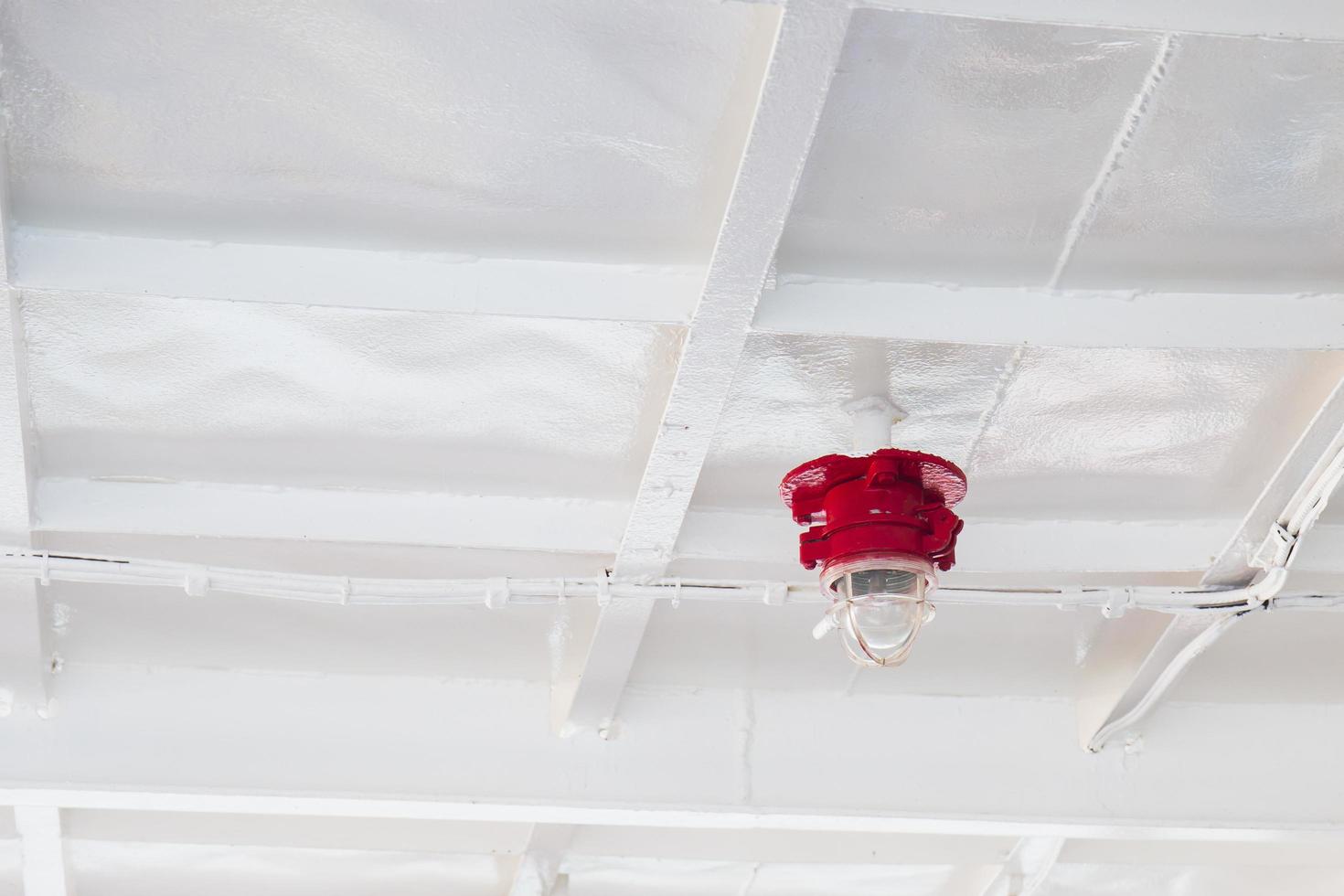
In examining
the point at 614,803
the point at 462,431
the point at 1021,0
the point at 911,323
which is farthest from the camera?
the point at 614,803

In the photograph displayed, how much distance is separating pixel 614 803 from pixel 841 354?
4.69ft

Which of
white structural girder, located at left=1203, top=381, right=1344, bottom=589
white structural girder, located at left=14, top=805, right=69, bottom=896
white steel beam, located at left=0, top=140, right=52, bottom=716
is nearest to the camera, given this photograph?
white steel beam, located at left=0, top=140, right=52, bottom=716

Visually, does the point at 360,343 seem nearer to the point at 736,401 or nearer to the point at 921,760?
the point at 736,401

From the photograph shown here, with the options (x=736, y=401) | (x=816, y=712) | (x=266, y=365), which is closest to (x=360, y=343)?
(x=266, y=365)

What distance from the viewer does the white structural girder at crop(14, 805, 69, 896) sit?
405cm

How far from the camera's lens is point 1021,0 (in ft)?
6.59

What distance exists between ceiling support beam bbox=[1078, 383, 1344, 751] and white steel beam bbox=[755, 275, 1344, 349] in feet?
0.65

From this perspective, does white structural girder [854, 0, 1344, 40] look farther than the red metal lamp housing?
No

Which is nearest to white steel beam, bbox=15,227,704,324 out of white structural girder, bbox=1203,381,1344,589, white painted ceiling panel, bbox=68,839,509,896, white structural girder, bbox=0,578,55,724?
white structural girder, bbox=0,578,55,724

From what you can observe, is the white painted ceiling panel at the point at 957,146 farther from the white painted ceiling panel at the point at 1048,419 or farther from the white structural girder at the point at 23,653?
the white structural girder at the point at 23,653

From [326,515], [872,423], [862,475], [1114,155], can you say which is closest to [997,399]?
[872,423]

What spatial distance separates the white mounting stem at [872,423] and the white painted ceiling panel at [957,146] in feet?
1.10

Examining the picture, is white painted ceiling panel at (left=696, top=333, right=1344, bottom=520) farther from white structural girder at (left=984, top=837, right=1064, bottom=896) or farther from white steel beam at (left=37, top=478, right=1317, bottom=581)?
white structural girder at (left=984, top=837, right=1064, bottom=896)

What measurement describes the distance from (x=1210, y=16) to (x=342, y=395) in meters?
1.79
